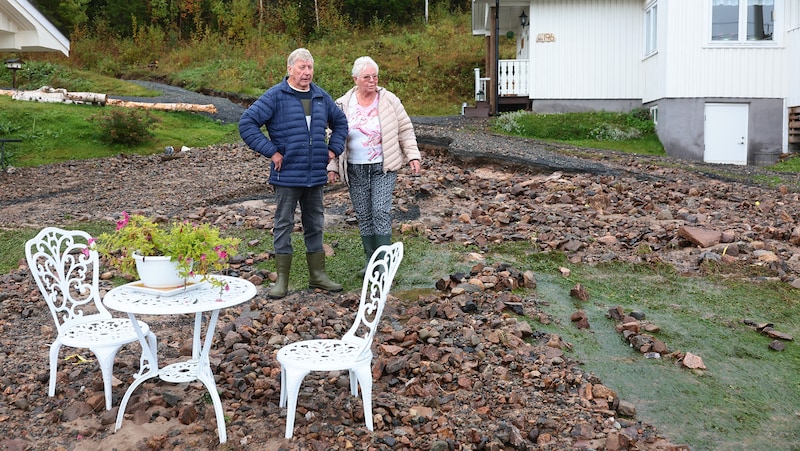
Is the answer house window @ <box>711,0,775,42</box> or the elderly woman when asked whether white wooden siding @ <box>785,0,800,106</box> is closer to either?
house window @ <box>711,0,775,42</box>

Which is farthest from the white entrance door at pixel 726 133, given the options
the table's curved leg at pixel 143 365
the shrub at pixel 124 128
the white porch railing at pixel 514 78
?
the table's curved leg at pixel 143 365

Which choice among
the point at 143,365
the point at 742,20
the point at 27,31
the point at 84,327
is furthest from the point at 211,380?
the point at 742,20

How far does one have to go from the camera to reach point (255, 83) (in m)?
24.8

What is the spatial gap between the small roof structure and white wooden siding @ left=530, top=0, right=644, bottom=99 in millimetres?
10888

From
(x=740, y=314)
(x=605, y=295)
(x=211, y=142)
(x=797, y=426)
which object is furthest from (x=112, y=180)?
(x=797, y=426)

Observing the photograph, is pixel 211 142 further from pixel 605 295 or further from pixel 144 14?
pixel 144 14

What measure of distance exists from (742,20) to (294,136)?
1324 centimetres

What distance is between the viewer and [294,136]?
215 inches

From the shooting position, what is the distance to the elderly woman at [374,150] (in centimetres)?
575

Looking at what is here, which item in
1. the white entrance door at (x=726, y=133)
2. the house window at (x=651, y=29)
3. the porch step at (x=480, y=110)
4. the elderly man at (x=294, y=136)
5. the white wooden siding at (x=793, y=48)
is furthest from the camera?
the porch step at (x=480, y=110)

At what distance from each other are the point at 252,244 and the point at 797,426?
5388 mm

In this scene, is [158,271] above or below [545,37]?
below

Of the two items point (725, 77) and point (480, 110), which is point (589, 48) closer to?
point (480, 110)

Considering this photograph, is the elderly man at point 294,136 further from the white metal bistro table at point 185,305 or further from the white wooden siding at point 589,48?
the white wooden siding at point 589,48
